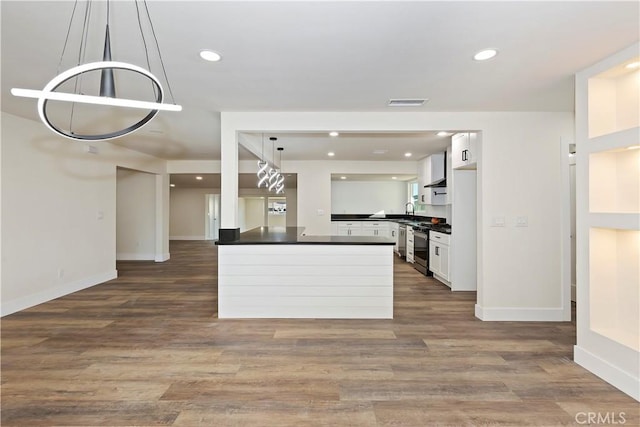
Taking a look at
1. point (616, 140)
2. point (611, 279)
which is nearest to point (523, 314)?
point (611, 279)

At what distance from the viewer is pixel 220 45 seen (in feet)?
7.11

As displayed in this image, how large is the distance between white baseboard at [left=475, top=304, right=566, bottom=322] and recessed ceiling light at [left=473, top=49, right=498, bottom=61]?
267cm

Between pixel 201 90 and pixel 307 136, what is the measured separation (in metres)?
2.21

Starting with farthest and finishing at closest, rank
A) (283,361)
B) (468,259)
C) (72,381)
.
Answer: (468,259), (283,361), (72,381)

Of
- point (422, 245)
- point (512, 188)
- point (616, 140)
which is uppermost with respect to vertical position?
point (616, 140)

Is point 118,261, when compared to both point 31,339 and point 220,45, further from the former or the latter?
point 220,45

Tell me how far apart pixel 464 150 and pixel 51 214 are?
5881mm

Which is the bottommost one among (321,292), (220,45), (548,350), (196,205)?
(548,350)

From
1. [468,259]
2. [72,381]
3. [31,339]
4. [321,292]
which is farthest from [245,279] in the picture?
[468,259]

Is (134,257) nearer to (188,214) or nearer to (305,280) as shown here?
(188,214)

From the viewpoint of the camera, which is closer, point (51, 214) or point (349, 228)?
point (51, 214)

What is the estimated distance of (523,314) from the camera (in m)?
3.65

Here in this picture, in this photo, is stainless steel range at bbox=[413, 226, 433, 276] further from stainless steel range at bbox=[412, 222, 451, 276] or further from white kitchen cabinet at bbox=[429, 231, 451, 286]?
white kitchen cabinet at bbox=[429, 231, 451, 286]

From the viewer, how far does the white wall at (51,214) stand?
12.8 ft
